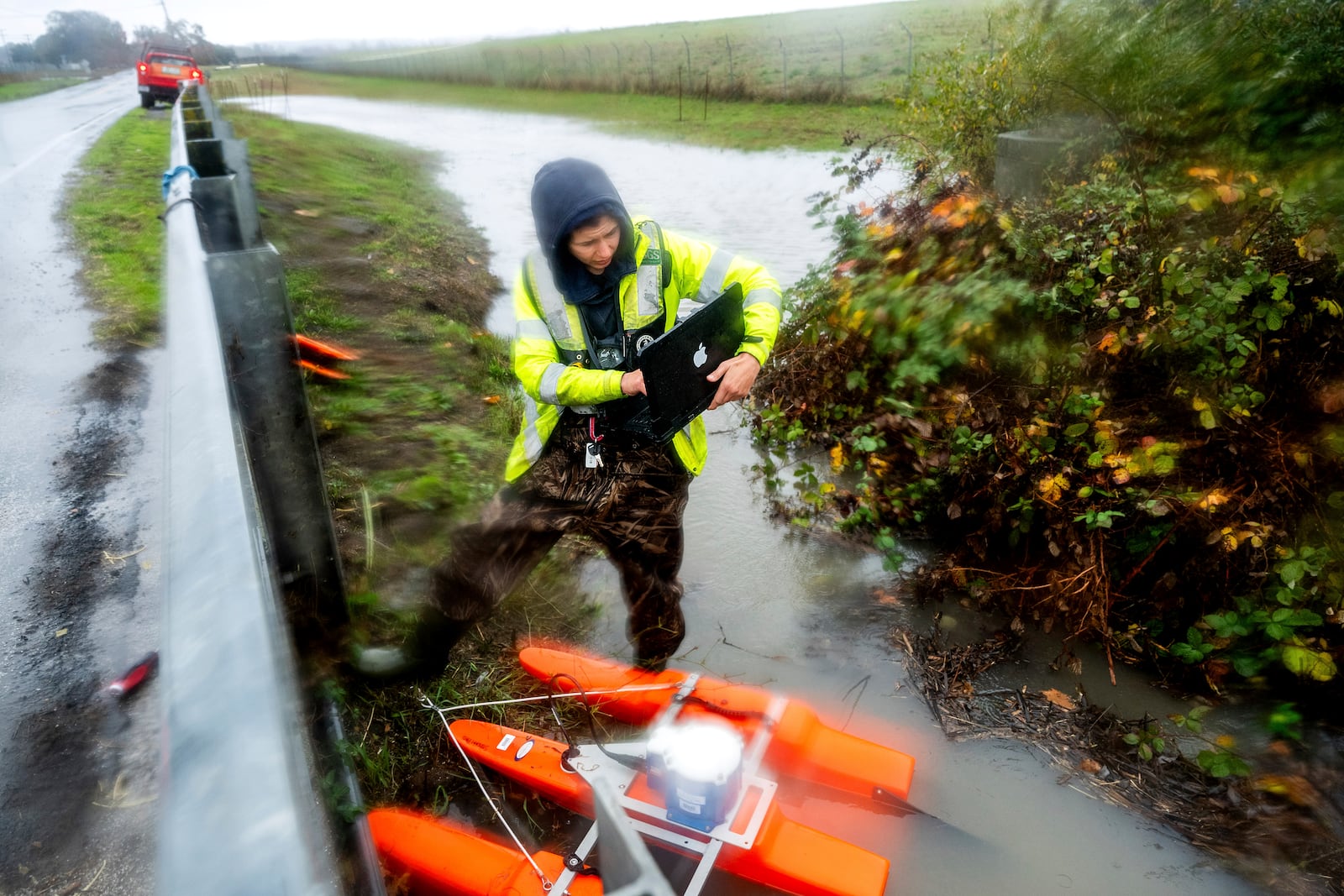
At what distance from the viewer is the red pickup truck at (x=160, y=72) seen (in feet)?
69.7

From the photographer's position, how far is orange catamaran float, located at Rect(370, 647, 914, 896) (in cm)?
218

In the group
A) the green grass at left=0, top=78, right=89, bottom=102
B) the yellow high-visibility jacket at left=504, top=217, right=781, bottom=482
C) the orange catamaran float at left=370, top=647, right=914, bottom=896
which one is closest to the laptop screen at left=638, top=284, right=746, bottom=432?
the yellow high-visibility jacket at left=504, top=217, right=781, bottom=482

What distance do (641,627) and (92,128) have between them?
67.8 ft

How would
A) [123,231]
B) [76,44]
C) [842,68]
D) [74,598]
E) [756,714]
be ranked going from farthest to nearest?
[76,44] → [842,68] → [123,231] → [74,598] → [756,714]

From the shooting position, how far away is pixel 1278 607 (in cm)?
273

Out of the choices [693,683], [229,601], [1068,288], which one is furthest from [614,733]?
[1068,288]

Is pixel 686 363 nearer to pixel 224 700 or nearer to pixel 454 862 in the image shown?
pixel 454 862

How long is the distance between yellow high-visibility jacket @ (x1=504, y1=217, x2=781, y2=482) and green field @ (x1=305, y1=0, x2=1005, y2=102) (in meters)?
4.51

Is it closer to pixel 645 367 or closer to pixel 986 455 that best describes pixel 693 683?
pixel 645 367

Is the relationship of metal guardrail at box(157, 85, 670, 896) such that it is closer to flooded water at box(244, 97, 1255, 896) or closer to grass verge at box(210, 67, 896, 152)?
flooded water at box(244, 97, 1255, 896)

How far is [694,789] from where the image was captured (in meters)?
2.15

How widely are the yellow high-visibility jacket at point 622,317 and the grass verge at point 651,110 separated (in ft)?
16.2

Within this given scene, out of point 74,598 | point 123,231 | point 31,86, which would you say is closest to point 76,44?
point 31,86

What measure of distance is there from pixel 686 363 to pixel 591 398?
1.09ft
